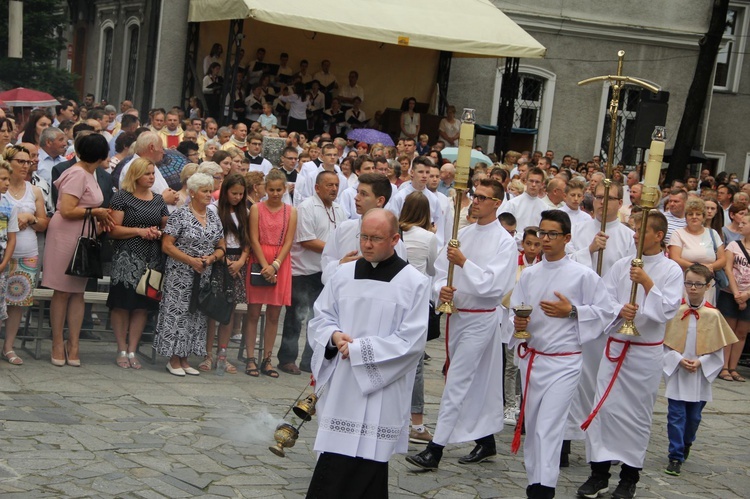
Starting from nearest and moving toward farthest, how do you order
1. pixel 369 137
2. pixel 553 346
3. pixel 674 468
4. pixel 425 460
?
pixel 553 346 < pixel 425 460 < pixel 674 468 < pixel 369 137

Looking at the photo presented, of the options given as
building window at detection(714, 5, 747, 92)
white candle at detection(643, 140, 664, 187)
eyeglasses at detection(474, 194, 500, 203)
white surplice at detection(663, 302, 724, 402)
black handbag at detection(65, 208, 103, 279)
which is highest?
building window at detection(714, 5, 747, 92)

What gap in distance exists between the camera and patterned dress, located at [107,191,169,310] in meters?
9.53

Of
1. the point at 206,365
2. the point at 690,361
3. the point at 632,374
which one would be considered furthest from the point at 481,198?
the point at 206,365

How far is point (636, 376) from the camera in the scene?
7797 mm

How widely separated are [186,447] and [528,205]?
6.11m

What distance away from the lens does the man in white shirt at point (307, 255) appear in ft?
33.7

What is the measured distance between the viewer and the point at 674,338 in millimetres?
8922

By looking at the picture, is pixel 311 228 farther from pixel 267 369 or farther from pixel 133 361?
pixel 133 361

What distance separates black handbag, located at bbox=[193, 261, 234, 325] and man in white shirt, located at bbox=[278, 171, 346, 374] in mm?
817

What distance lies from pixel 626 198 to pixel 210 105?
29.6 ft

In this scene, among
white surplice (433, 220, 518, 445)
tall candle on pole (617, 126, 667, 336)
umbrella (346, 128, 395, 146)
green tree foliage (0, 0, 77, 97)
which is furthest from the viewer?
green tree foliage (0, 0, 77, 97)

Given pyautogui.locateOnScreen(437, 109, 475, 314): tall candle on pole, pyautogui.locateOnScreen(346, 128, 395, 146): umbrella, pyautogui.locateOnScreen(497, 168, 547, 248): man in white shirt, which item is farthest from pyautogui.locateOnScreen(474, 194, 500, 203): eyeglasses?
pyautogui.locateOnScreen(346, 128, 395, 146): umbrella

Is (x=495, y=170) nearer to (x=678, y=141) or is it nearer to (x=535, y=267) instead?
(x=535, y=267)

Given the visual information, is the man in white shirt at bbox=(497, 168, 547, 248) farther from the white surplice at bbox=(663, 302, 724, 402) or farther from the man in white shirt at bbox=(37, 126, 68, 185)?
the man in white shirt at bbox=(37, 126, 68, 185)
